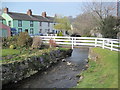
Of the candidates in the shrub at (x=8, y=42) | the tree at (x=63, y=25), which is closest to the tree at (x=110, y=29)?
the shrub at (x=8, y=42)

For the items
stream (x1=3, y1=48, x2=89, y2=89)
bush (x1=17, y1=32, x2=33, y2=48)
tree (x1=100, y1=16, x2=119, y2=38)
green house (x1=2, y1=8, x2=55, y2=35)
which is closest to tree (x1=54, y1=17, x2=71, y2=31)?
green house (x1=2, y1=8, x2=55, y2=35)

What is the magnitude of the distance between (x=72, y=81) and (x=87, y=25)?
24088 millimetres

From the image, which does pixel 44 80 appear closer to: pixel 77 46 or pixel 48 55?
pixel 48 55

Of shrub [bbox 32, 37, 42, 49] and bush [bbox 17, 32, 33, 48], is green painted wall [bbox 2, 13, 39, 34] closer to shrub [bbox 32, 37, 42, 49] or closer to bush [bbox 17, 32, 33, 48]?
bush [bbox 17, 32, 33, 48]

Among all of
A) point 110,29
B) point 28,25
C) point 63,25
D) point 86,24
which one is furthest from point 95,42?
point 28,25

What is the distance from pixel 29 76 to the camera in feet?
33.7

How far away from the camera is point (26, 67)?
10570mm

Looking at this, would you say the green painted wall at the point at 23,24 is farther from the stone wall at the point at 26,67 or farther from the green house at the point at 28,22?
the stone wall at the point at 26,67

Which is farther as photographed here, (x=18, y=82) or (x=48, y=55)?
(x=48, y=55)

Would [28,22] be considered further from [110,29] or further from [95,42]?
[95,42]

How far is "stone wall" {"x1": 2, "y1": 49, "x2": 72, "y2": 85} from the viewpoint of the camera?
902 cm

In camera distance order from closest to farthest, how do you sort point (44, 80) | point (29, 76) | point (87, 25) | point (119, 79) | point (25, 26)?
point (119, 79), point (44, 80), point (29, 76), point (87, 25), point (25, 26)

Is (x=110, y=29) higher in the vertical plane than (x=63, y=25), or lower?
lower

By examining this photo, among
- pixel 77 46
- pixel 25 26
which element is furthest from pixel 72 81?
pixel 25 26
